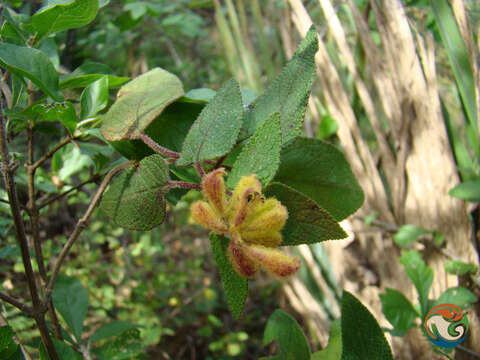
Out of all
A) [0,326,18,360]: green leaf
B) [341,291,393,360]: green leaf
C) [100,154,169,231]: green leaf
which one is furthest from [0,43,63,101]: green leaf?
[341,291,393,360]: green leaf

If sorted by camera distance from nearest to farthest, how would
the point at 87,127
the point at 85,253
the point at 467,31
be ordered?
1. the point at 87,127
2. the point at 467,31
3. the point at 85,253

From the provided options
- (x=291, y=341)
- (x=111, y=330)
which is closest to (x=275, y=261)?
(x=291, y=341)

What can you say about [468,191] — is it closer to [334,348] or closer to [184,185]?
[334,348]

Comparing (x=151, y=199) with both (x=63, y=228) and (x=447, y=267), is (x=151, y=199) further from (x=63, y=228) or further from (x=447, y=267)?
(x=63, y=228)

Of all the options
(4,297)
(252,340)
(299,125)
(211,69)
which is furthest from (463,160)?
(211,69)

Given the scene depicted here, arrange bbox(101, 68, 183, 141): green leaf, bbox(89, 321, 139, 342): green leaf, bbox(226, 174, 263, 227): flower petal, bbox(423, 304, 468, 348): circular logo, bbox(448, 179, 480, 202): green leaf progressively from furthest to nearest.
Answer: bbox(448, 179, 480, 202): green leaf
bbox(89, 321, 139, 342): green leaf
bbox(423, 304, 468, 348): circular logo
bbox(101, 68, 183, 141): green leaf
bbox(226, 174, 263, 227): flower petal

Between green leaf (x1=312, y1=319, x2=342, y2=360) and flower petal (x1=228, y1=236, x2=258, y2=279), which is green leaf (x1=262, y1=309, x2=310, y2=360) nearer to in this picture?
green leaf (x1=312, y1=319, x2=342, y2=360)
